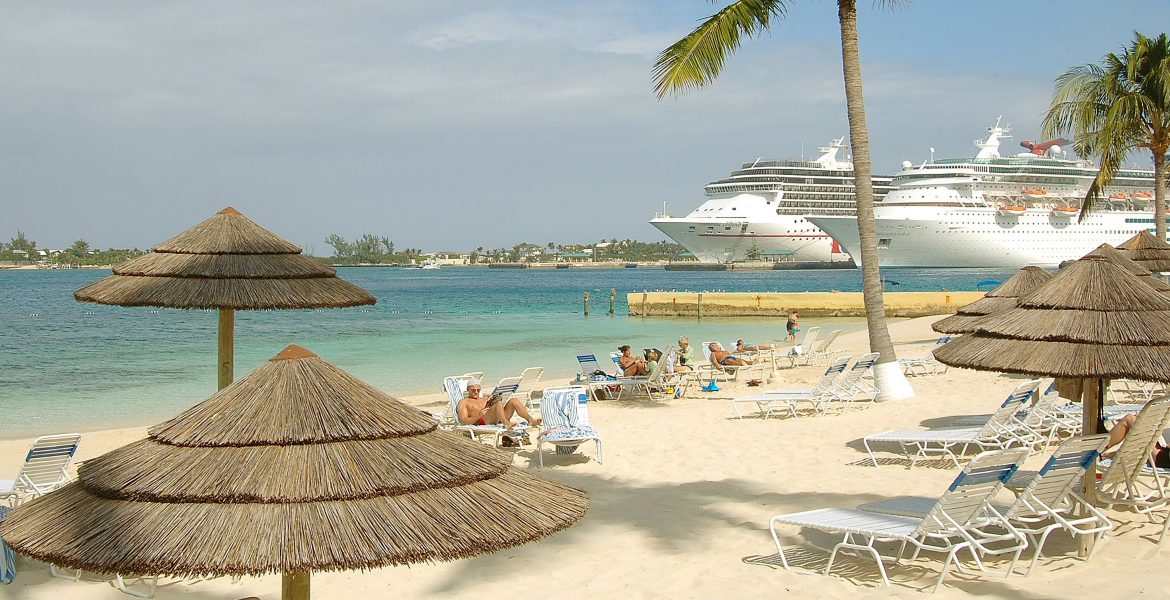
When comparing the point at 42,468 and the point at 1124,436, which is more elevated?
the point at 1124,436

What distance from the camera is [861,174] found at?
10867 millimetres

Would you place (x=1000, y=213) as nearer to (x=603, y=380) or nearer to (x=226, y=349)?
(x=603, y=380)

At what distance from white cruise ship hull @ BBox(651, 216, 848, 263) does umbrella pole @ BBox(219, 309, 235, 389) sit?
239 feet

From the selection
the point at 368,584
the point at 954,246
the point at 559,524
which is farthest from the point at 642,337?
the point at 954,246

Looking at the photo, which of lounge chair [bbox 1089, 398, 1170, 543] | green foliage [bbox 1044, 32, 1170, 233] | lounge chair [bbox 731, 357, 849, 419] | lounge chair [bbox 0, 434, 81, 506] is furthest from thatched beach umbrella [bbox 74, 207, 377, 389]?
green foliage [bbox 1044, 32, 1170, 233]

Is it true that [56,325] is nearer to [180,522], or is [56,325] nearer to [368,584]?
[368,584]

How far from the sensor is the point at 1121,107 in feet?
54.5

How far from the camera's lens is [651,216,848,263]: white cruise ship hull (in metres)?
78.9

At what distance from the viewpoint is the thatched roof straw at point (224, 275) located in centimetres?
693

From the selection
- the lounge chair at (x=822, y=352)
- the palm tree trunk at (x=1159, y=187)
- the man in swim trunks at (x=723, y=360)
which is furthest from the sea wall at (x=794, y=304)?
the man in swim trunks at (x=723, y=360)

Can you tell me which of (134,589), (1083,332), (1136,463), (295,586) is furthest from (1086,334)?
(134,589)

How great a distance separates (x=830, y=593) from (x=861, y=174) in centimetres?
701

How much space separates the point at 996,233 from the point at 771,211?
17740 millimetres

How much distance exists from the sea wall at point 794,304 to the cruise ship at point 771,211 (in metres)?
43.9
